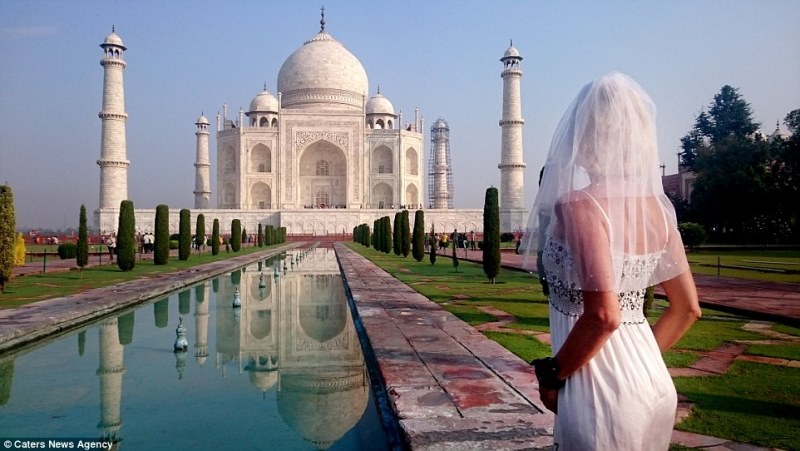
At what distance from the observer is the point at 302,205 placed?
113 ft

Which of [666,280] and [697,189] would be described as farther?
[697,189]

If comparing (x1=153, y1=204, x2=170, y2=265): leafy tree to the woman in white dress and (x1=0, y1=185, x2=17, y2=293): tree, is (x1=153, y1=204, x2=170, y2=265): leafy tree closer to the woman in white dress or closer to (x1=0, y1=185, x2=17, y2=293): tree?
(x1=0, y1=185, x2=17, y2=293): tree

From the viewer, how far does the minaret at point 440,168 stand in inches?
1694

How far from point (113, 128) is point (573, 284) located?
29161 millimetres

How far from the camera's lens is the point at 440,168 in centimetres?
4309

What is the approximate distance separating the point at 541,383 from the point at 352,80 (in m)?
36.1

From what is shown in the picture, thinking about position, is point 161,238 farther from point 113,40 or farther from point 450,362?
point 113,40

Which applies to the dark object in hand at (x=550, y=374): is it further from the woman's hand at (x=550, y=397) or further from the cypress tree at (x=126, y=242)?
the cypress tree at (x=126, y=242)

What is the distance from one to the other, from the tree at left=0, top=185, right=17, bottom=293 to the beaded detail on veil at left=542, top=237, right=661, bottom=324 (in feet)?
24.6

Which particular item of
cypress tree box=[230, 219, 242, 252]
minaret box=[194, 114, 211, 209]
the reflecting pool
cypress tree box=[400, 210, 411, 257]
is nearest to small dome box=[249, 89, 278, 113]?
minaret box=[194, 114, 211, 209]

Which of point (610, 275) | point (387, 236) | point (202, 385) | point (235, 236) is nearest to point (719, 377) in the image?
point (610, 275)

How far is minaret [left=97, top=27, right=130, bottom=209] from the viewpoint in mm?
27062

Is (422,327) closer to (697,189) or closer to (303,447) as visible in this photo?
(303,447)

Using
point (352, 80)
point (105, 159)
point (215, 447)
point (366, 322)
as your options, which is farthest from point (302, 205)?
point (215, 447)
